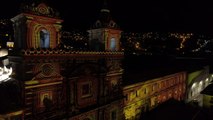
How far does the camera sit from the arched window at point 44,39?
50.1 ft

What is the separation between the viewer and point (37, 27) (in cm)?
1458

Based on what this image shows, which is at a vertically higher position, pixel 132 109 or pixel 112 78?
pixel 112 78

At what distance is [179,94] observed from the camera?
41.2 meters

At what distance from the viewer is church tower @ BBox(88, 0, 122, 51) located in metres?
20.3

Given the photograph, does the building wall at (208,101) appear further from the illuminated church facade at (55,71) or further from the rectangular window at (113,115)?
the illuminated church facade at (55,71)

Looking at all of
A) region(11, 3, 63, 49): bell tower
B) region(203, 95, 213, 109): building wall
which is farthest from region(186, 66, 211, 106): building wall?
region(11, 3, 63, 49): bell tower

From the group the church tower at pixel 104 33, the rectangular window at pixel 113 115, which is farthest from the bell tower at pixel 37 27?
the rectangular window at pixel 113 115

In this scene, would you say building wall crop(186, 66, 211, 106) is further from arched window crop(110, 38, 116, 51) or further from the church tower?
the church tower

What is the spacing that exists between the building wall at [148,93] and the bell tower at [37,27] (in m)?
13.5

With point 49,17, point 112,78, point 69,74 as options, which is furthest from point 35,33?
point 112,78

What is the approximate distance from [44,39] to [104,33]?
7.20m

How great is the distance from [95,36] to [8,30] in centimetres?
1582

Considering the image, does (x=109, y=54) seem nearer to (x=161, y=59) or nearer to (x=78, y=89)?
(x=78, y=89)

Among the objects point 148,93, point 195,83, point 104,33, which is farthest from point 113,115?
point 195,83
